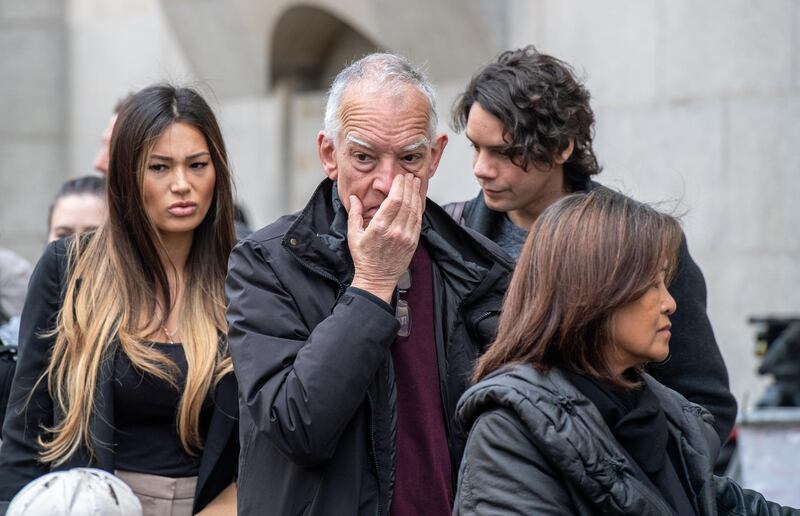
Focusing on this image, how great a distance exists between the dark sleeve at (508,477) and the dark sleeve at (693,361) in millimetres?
1164

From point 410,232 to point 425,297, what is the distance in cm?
23

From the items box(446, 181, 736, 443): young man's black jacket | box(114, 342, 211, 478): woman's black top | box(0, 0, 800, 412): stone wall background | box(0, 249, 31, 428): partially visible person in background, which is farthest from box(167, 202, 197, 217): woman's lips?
box(0, 0, 800, 412): stone wall background

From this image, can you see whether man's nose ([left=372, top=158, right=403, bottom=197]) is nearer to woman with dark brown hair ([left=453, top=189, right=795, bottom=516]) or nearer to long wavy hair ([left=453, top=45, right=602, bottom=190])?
woman with dark brown hair ([left=453, top=189, right=795, bottom=516])

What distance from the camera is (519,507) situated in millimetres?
2475

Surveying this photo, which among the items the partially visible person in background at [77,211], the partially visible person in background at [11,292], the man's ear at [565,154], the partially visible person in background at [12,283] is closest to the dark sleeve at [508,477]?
the man's ear at [565,154]

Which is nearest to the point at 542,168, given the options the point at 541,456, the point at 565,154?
the point at 565,154

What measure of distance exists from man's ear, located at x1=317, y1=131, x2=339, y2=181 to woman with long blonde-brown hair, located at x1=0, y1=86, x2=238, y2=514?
2.72 ft

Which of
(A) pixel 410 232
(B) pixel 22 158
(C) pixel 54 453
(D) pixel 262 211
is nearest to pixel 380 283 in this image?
(A) pixel 410 232

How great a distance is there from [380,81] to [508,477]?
106 cm

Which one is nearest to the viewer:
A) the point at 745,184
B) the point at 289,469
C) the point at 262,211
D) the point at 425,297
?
the point at 289,469

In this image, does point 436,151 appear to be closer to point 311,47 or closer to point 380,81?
point 380,81

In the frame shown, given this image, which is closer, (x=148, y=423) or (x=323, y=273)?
(x=323, y=273)

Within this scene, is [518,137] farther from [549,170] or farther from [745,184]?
[745,184]

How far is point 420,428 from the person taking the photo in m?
2.95
